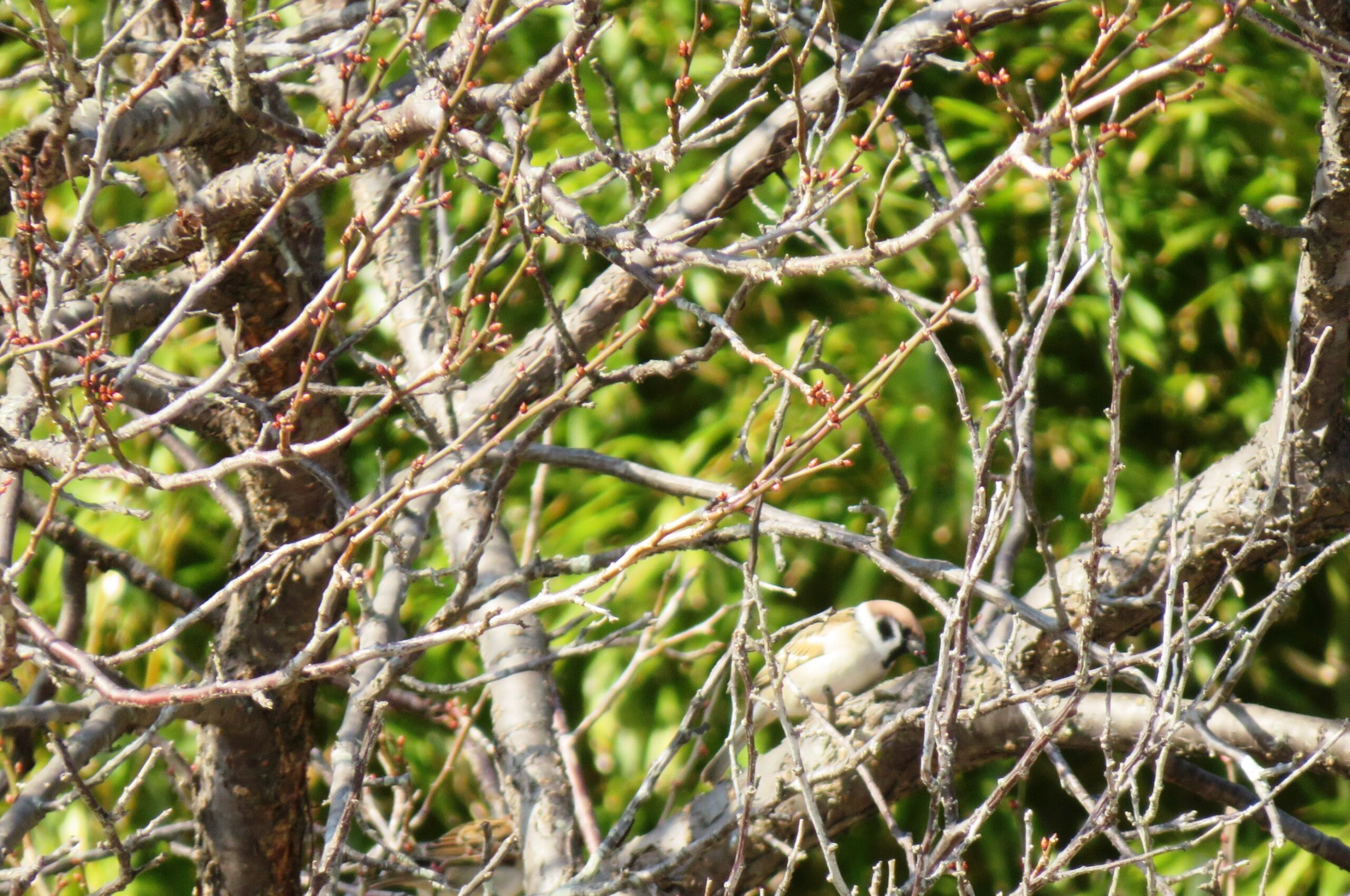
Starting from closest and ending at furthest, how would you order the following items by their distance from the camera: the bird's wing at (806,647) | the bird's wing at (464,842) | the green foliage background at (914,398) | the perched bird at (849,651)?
the green foliage background at (914,398), the bird's wing at (464,842), the perched bird at (849,651), the bird's wing at (806,647)

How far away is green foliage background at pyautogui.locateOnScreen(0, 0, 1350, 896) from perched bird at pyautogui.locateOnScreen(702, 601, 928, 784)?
159mm

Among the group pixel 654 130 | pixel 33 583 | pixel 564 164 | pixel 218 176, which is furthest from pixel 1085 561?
pixel 33 583

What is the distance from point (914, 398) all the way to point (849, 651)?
110 cm

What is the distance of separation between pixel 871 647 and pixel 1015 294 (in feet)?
8.36

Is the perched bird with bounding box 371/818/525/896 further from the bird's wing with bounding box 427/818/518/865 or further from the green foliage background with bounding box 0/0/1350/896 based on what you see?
the green foliage background with bounding box 0/0/1350/896

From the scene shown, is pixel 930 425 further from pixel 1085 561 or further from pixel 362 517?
pixel 362 517

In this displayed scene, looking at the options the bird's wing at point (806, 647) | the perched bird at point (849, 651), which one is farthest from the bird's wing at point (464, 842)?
the bird's wing at point (806, 647)

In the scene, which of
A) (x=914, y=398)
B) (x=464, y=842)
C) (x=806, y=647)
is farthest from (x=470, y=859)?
(x=914, y=398)

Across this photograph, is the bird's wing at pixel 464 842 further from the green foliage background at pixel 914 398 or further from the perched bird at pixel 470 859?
the green foliage background at pixel 914 398

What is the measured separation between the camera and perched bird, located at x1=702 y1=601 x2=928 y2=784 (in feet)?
14.8

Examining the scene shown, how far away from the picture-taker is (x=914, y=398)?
4.05m

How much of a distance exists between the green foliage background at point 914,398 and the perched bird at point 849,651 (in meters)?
0.16

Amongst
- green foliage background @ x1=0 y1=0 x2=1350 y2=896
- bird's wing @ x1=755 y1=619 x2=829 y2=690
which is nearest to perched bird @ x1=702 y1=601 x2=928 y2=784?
bird's wing @ x1=755 y1=619 x2=829 y2=690

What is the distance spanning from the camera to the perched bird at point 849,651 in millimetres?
4508
